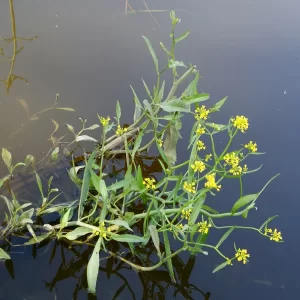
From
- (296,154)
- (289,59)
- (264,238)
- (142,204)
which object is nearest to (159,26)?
(289,59)

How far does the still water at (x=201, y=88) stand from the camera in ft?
3.37

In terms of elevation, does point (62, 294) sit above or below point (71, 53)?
below

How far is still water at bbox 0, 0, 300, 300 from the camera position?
1027mm

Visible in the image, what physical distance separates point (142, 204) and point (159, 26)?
2.92ft

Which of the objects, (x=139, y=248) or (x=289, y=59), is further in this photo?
(x=289, y=59)

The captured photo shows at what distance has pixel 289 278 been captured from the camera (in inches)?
43.1

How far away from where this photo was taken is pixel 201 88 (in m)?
1.58

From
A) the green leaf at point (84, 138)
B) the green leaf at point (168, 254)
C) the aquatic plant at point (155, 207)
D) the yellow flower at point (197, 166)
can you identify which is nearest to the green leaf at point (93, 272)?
the aquatic plant at point (155, 207)

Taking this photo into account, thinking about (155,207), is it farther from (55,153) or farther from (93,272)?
(55,153)

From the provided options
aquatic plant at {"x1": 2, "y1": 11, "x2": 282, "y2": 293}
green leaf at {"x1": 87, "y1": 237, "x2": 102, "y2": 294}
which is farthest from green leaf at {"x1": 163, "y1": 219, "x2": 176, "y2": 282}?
green leaf at {"x1": 87, "y1": 237, "x2": 102, "y2": 294}

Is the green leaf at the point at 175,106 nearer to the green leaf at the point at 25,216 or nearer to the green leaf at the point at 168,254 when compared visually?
the green leaf at the point at 168,254

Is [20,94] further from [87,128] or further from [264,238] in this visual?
[264,238]

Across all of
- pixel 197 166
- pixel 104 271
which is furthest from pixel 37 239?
pixel 197 166

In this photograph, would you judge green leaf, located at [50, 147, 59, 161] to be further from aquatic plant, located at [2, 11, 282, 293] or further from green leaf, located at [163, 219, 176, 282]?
green leaf, located at [163, 219, 176, 282]
